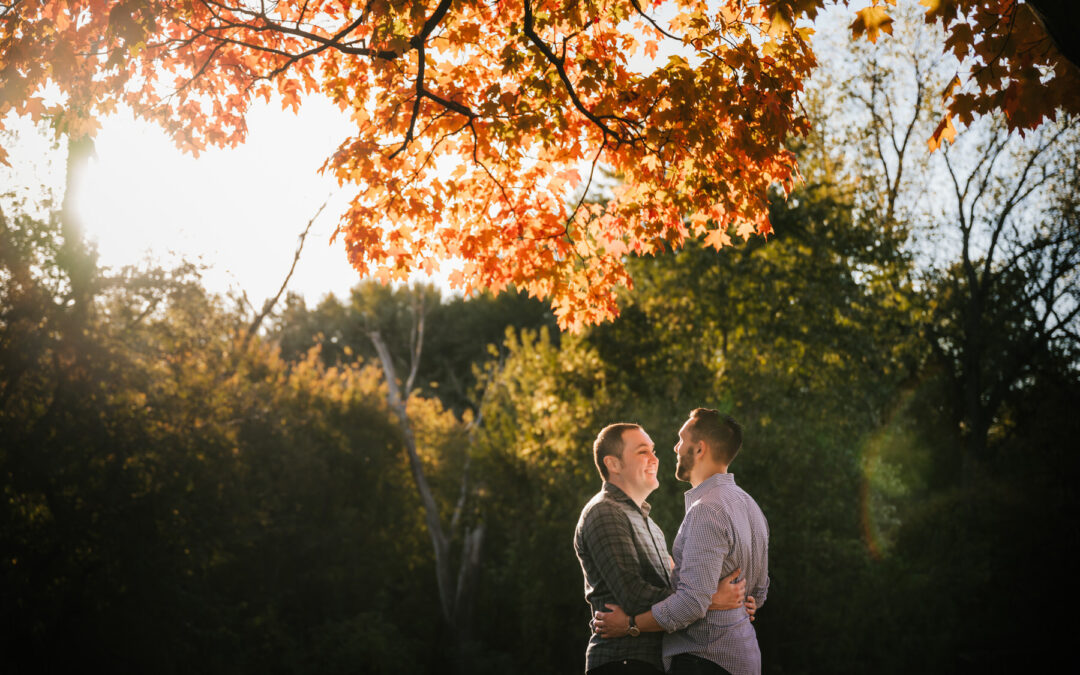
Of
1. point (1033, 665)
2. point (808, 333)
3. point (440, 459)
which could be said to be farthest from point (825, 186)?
point (440, 459)

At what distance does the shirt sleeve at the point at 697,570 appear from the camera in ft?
10.3

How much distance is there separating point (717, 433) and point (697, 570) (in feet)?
2.17

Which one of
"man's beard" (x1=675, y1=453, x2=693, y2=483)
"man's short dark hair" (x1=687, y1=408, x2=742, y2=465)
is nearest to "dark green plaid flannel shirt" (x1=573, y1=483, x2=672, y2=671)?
"man's beard" (x1=675, y1=453, x2=693, y2=483)

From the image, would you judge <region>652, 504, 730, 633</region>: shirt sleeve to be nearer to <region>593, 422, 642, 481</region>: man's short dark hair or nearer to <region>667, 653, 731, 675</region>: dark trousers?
<region>667, 653, 731, 675</region>: dark trousers

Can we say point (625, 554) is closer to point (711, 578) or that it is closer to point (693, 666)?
point (711, 578)

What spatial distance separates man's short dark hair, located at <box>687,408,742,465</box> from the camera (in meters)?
3.52

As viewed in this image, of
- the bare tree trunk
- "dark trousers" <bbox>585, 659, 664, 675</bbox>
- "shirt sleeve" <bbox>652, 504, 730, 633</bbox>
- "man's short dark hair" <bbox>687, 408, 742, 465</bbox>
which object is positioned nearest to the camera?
"shirt sleeve" <bbox>652, 504, 730, 633</bbox>

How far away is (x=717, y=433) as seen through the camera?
356 centimetres

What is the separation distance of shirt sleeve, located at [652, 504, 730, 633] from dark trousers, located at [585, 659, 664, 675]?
234mm

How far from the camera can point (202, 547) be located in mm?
11352

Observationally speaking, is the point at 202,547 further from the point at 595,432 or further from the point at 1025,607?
the point at 1025,607

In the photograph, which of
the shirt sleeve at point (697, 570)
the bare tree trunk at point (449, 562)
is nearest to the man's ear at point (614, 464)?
the shirt sleeve at point (697, 570)

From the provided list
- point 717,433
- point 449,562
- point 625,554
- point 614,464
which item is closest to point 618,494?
point 614,464

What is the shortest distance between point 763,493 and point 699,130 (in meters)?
6.96
